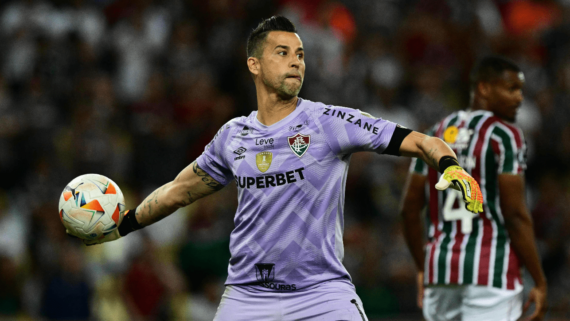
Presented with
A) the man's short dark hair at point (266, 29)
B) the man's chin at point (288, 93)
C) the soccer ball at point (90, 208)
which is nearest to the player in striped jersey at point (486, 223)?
the man's chin at point (288, 93)

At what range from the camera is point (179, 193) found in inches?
197

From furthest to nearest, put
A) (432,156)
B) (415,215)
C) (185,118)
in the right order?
(185,118) < (415,215) < (432,156)

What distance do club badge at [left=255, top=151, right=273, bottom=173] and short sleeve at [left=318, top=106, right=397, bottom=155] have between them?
0.38 meters

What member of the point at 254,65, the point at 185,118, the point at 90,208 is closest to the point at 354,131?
the point at 254,65

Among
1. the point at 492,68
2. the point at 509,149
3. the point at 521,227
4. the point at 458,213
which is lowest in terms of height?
the point at 521,227

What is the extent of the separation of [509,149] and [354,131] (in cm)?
161

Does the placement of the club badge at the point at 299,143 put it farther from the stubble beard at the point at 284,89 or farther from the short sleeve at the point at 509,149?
the short sleeve at the point at 509,149

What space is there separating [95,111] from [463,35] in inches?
289

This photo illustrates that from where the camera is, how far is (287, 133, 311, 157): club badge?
4352mm

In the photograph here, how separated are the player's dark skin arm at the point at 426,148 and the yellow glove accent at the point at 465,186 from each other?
21 centimetres

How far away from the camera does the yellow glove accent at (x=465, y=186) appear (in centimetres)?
366

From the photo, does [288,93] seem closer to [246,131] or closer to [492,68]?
[246,131]

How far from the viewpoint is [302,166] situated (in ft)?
14.2

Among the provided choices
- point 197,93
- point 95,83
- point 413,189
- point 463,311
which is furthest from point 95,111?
point 463,311
